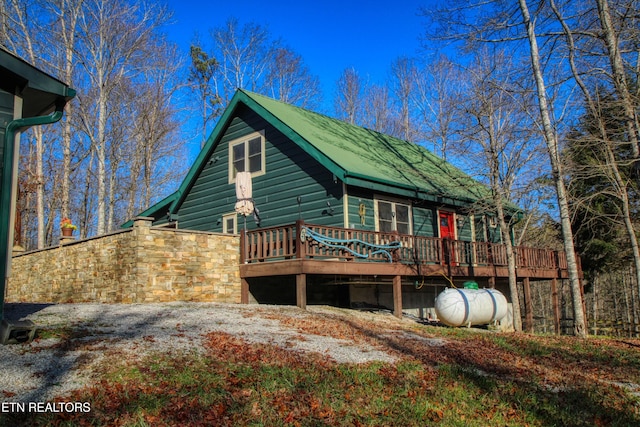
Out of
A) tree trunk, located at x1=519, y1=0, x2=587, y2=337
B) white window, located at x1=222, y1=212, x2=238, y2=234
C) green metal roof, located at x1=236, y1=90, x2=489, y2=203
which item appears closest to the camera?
tree trunk, located at x1=519, y1=0, x2=587, y2=337

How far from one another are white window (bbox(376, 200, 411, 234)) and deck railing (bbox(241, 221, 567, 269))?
1.56 metres

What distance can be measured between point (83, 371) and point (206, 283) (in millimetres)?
8332

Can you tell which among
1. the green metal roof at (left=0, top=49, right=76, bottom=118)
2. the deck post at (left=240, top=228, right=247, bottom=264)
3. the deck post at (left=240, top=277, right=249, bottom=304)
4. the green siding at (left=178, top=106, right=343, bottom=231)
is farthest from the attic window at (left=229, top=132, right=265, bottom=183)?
the green metal roof at (left=0, top=49, right=76, bottom=118)

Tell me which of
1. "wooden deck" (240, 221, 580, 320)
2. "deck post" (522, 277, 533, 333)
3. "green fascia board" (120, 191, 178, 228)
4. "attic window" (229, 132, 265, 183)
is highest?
"attic window" (229, 132, 265, 183)

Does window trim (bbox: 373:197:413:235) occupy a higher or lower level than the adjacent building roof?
lower

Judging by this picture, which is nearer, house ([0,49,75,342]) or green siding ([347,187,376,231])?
house ([0,49,75,342])

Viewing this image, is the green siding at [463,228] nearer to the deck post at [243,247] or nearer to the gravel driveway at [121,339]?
the deck post at [243,247]

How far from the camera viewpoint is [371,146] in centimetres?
1966

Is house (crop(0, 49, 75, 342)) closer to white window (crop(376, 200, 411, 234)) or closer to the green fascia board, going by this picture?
white window (crop(376, 200, 411, 234))

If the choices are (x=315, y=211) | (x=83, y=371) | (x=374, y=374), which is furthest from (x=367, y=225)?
(x=83, y=371)

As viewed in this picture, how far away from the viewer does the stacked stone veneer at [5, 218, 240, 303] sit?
12.4m

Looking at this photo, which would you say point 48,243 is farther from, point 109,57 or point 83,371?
point 83,371

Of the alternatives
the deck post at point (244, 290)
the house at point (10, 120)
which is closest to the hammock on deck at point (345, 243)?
the deck post at point (244, 290)

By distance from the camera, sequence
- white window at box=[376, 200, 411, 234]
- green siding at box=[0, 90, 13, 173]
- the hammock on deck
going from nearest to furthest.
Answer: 1. green siding at box=[0, 90, 13, 173]
2. the hammock on deck
3. white window at box=[376, 200, 411, 234]
